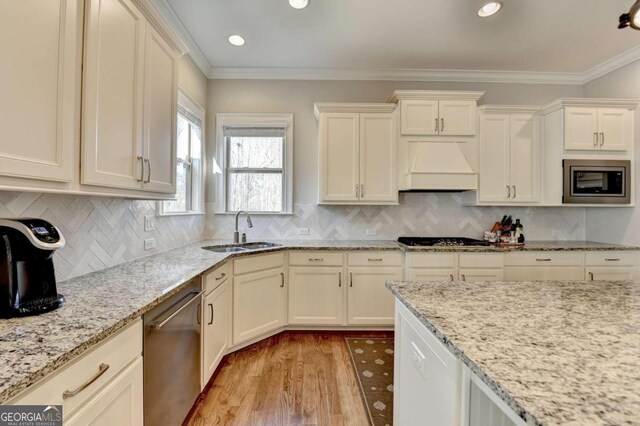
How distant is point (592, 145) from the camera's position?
10.2ft

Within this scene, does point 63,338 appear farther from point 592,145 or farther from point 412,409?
point 592,145

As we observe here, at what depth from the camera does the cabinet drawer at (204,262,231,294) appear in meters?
2.01

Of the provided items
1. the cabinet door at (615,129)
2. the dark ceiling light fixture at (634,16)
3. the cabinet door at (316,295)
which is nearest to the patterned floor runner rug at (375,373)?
the cabinet door at (316,295)

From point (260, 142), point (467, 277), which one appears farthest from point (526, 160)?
point (260, 142)

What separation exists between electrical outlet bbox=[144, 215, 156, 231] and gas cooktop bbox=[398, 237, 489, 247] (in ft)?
7.90

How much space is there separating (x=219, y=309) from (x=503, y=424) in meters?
1.92

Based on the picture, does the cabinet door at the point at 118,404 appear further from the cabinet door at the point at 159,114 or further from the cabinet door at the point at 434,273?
the cabinet door at the point at 434,273

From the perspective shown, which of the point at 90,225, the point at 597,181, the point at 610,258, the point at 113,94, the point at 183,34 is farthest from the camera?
the point at 597,181

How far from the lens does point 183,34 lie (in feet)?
8.96

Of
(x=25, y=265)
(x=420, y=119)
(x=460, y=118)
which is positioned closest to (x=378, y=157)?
(x=420, y=119)

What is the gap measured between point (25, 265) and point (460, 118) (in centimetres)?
355

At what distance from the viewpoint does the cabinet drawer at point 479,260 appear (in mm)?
2957

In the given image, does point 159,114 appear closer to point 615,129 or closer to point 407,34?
point 407,34

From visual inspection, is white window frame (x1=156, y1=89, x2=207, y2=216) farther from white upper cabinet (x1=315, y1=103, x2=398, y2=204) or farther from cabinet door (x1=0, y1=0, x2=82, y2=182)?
cabinet door (x1=0, y1=0, x2=82, y2=182)
